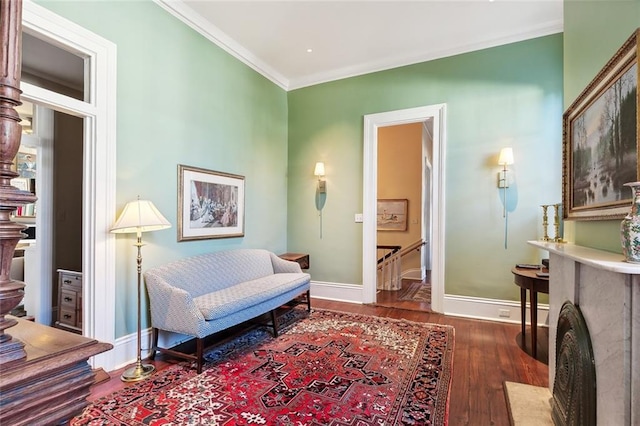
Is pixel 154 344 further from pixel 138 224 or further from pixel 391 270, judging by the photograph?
pixel 391 270

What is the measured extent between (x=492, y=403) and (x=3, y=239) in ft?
8.21

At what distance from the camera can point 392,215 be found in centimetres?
645

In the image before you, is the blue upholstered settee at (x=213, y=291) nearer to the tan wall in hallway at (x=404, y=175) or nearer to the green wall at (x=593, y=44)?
the green wall at (x=593, y=44)

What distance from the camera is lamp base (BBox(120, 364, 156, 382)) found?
2.24 m

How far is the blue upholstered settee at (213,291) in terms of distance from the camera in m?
2.39

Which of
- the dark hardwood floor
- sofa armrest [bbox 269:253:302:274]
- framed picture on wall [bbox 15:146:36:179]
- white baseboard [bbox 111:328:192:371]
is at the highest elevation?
framed picture on wall [bbox 15:146:36:179]

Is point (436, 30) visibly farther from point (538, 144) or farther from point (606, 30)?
point (606, 30)

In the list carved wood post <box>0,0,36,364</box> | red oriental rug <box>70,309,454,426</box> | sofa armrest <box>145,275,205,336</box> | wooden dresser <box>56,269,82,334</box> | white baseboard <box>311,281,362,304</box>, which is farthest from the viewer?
white baseboard <box>311,281,362,304</box>

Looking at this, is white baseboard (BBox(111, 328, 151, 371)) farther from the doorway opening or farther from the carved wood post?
the doorway opening

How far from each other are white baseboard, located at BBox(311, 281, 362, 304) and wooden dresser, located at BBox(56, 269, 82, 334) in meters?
2.77

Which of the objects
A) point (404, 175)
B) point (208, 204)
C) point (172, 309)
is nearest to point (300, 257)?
point (208, 204)

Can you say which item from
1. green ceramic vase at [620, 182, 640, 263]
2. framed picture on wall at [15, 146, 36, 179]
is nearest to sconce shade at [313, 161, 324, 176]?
framed picture on wall at [15, 146, 36, 179]

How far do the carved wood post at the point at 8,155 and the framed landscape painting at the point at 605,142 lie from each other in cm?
197

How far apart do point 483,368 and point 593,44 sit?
2.28 meters
